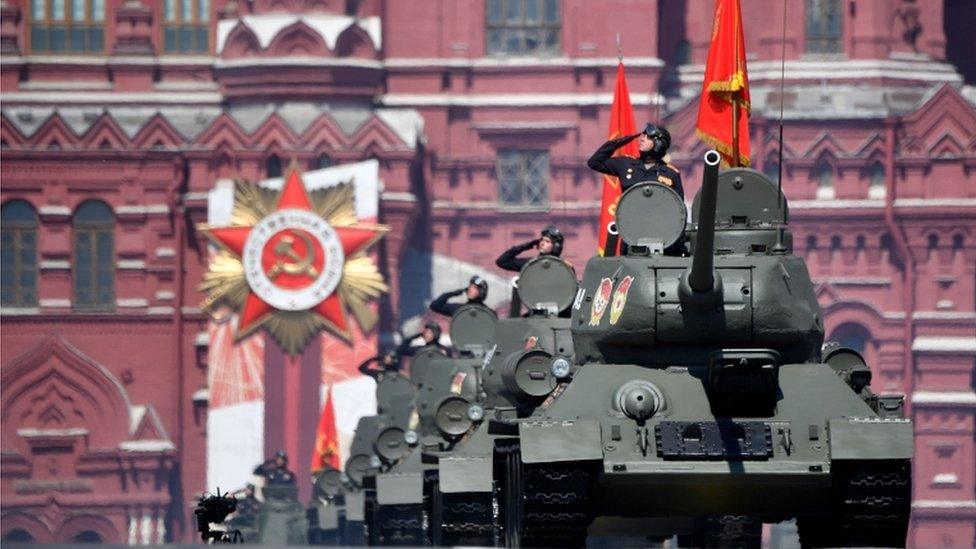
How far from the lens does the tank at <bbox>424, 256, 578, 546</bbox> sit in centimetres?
2511

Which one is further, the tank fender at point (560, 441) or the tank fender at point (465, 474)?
the tank fender at point (465, 474)

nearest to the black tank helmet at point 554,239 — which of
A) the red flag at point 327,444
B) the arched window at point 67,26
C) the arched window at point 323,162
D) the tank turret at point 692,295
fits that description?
the tank turret at point 692,295

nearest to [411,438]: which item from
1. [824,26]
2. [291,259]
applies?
[291,259]

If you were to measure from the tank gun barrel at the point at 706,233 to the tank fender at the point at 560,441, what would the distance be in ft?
4.33

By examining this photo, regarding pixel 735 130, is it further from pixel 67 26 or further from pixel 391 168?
pixel 67 26

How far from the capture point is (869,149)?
201 feet

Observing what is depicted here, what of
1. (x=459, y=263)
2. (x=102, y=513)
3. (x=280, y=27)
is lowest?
(x=102, y=513)

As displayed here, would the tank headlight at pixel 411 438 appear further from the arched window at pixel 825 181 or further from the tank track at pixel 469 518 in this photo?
the arched window at pixel 825 181

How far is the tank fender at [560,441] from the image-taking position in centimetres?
2181

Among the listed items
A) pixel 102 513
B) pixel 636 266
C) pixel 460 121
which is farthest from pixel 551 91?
pixel 636 266

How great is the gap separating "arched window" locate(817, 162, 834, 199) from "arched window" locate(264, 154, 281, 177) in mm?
10263

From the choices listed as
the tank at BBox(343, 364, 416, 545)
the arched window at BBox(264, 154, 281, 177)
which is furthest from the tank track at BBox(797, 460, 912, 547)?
the arched window at BBox(264, 154, 281, 177)

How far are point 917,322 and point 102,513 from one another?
51.8 feet

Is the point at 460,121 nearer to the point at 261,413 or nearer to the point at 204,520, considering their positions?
the point at 261,413
